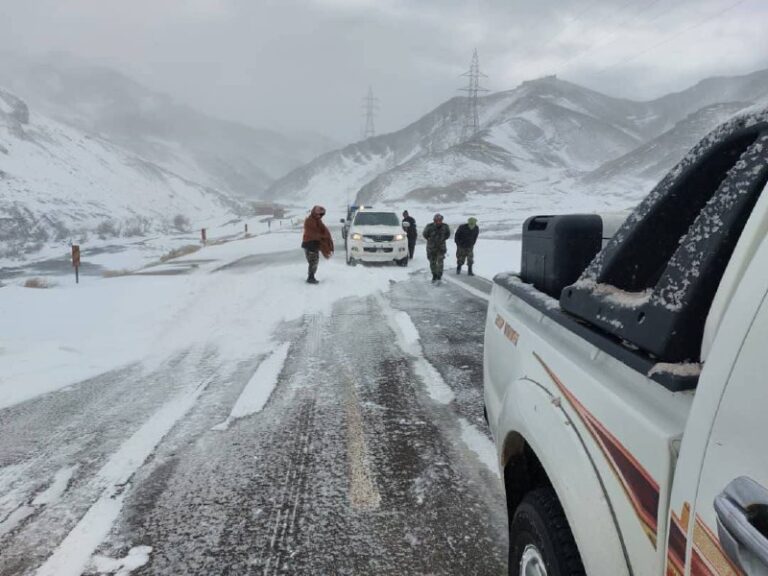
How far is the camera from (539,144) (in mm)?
131875

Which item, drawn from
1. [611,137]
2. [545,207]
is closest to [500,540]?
[545,207]

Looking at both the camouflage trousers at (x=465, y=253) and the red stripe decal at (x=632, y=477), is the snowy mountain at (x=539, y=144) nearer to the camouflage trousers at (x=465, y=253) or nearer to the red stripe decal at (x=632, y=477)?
the camouflage trousers at (x=465, y=253)

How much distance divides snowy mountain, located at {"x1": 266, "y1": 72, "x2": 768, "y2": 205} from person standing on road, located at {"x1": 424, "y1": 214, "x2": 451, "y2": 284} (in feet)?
185

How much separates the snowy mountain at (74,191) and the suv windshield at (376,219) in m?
46.3

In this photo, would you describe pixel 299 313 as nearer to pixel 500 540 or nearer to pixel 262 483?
pixel 262 483

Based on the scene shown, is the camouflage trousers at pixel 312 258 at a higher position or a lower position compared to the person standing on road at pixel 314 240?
lower

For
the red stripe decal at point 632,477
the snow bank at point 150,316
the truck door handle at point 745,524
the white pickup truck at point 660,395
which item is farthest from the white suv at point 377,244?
the truck door handle at point 745,524

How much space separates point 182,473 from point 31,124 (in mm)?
134944

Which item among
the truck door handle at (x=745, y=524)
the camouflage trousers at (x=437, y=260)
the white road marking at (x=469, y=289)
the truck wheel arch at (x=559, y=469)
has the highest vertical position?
the truck door handle at (x=745, y=524)

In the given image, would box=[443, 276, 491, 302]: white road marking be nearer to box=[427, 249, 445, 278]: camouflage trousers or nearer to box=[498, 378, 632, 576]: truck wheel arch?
box=[427, 249, 445, 278]: camouflage trousers

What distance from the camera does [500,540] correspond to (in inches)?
113

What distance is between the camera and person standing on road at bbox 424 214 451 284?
12188mm

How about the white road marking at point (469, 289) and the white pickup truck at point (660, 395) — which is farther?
the white road marking at point (469, 289)

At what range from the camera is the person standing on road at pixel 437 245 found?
12.2m
